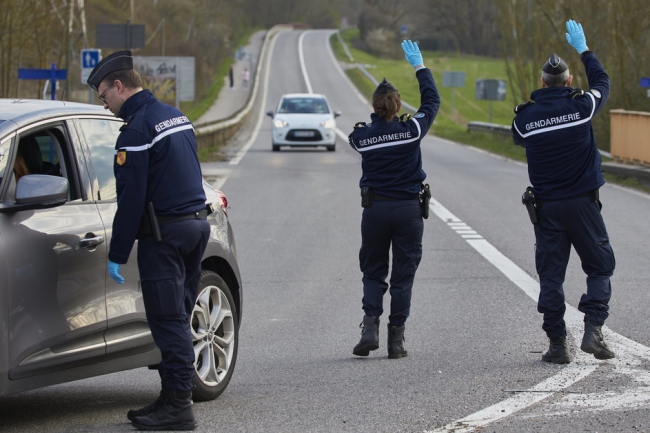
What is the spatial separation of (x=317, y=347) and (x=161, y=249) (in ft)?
8.41

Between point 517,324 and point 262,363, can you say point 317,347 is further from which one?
point 517,324

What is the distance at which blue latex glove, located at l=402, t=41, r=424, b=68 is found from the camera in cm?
749

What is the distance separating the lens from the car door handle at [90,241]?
5211mm

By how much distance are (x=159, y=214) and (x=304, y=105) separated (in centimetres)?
2893

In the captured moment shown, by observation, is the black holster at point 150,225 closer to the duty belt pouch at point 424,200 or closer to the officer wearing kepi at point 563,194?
the duty belt pouch at point 424,200

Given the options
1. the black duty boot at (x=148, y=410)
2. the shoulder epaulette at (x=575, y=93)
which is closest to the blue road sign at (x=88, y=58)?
the shoulder epaulette at (x=575, y=93)

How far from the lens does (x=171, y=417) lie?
5219 millimetres

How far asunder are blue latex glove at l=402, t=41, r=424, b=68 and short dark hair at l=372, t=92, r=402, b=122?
16.5 inches

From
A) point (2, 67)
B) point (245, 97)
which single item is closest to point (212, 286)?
point (2, 67)

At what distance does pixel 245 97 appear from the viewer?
75.8 meters

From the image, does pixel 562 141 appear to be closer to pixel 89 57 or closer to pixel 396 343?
pixel 396 343

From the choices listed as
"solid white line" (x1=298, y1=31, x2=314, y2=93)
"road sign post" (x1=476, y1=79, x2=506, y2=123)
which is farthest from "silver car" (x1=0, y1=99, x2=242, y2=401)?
"solid white line" (x1=298, y1=31, x2=314, y2=93)

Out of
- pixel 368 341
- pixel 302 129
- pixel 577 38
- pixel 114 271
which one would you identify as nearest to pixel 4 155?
pixel 114 271

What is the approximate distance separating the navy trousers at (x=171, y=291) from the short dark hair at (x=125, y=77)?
0.71 m
